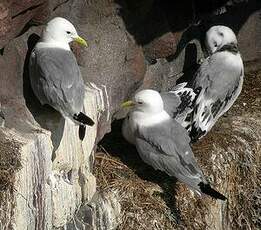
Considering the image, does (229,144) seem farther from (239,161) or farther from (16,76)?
(16,76)

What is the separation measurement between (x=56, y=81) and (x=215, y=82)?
163 cm

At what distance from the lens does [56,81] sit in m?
4.10

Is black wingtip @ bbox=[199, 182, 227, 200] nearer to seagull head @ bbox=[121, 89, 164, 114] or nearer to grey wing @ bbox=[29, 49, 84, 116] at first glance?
seagull head @ bbox=[121, 89, 164, 114]

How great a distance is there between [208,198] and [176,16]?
1.39m

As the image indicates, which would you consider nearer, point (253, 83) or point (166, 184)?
point (166, 184)

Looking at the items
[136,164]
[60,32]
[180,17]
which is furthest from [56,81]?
[180,17]

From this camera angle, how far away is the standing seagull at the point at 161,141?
15.2 ft

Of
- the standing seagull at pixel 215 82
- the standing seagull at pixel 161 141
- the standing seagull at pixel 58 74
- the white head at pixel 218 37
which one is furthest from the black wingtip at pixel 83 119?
the white head at pixel 218 37

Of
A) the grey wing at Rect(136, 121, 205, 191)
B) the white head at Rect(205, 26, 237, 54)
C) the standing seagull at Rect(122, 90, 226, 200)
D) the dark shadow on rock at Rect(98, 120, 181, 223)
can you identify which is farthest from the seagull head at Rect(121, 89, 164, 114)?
the white head at Rect(205, 26, 237, 54)

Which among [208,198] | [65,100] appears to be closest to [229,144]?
[208,198]

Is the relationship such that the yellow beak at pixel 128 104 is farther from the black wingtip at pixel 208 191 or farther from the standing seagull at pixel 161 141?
the black wingtip at pixel 208 191

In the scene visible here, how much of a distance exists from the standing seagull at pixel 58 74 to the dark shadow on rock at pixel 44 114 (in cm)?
7

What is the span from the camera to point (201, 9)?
579cm

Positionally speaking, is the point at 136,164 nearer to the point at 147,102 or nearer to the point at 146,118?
the point at 146,118
